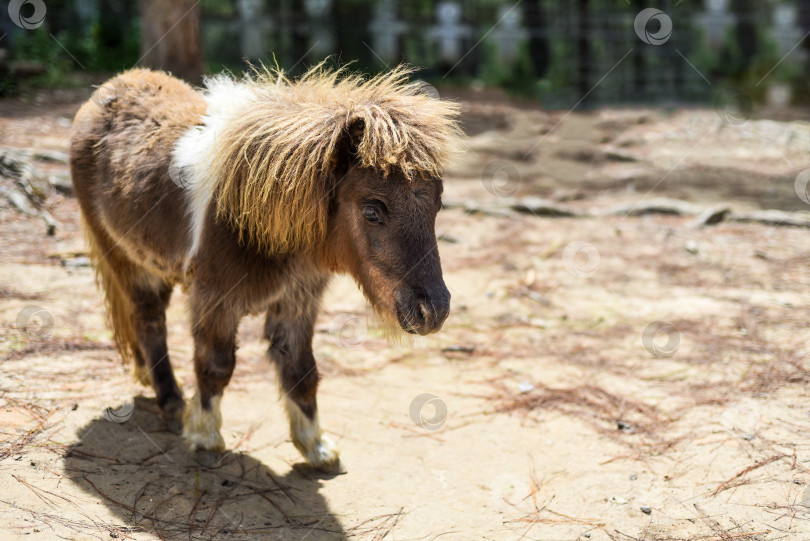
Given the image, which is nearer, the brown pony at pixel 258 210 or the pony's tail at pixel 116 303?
the brown pony at pixel 258 210

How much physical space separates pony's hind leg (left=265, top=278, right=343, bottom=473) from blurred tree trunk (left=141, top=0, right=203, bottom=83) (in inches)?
253

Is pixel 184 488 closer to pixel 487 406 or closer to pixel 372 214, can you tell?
pixel 372 214

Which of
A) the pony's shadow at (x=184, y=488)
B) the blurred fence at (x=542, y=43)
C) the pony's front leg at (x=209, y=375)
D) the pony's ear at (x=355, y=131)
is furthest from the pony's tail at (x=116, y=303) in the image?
the blurred fence at (x=542, y=43)

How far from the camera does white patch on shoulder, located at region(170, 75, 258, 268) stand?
376cm

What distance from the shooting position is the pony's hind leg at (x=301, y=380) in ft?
13.8

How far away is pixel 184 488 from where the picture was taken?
12.7 feet

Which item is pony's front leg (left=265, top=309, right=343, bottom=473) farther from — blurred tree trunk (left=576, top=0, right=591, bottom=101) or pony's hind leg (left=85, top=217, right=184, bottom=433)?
blurred tree trunk (left=576, top=0, right=591, bottom=101)

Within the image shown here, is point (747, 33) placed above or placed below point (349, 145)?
below

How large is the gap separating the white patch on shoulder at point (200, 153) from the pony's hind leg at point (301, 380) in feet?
2.39

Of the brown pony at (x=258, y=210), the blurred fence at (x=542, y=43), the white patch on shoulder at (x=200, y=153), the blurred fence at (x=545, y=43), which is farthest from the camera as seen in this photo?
the blurred fence at (x=545, y=43)

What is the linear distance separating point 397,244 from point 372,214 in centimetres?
20

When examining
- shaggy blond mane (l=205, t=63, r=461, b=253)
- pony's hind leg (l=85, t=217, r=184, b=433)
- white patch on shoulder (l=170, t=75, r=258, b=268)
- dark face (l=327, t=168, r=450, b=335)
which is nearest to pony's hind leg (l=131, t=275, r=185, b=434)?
pony's hind leg (l=85, t=217, r=184, b=433)

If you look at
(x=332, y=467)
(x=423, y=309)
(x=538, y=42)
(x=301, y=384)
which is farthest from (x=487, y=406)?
(x=538, y=42)

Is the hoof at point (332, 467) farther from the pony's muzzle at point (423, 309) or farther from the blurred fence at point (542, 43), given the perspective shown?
the blurred fence at point (542, 43)
